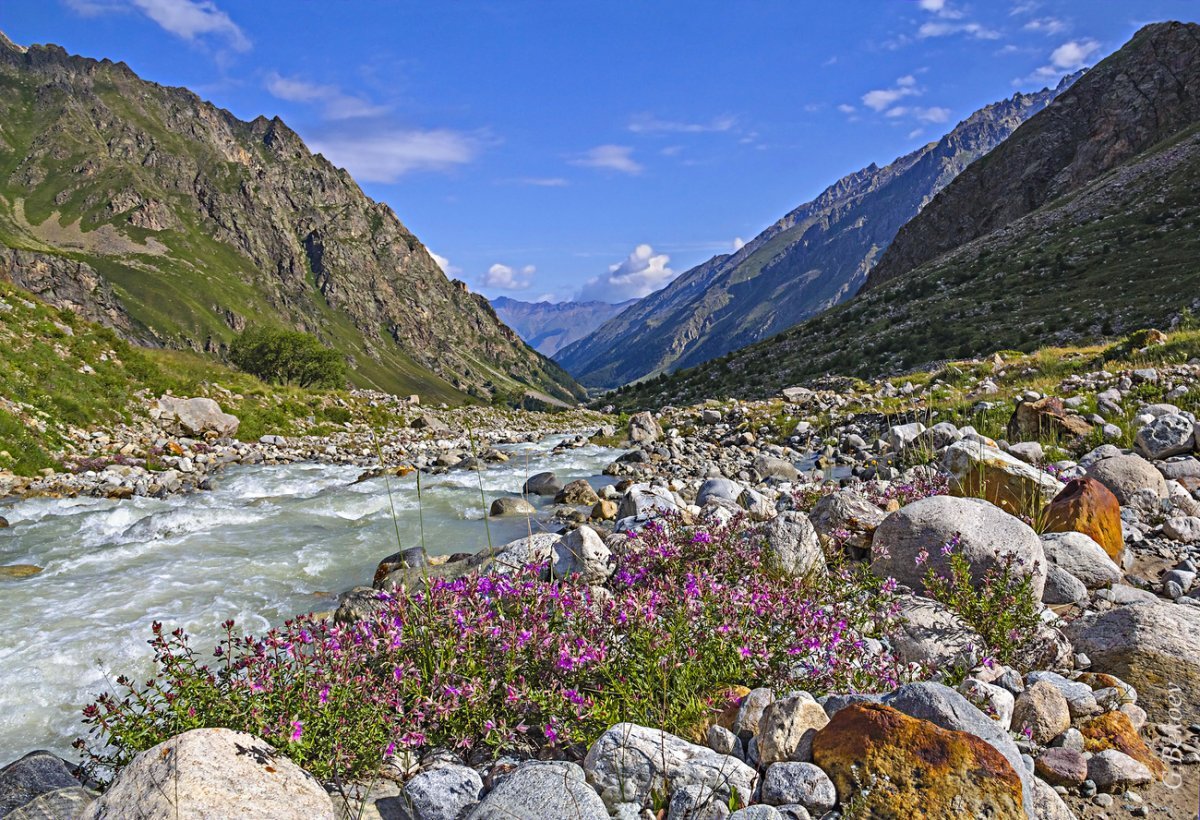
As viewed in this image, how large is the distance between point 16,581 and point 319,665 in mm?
11173

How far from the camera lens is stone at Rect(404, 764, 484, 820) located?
134 inches

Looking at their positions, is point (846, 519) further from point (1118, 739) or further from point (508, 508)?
point (508, 508)

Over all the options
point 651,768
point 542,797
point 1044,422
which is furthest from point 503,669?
point 1044,422

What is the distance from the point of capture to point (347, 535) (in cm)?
1437

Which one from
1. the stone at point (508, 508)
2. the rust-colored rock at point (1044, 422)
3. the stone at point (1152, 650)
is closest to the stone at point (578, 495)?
the stone at point (508, 508)

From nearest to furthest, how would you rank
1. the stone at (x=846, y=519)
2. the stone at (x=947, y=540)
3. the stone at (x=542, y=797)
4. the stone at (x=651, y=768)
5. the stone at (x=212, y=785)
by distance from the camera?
the stone at (x=212, y=785), the stone at (x=542, y=797), the stone at (x=651, y=768), the stone at (x=947, y=540), the stone at (x=846, y=519)

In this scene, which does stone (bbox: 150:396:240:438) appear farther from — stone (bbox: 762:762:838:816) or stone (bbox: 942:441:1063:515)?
stone (bbox: 762:762:838:816)

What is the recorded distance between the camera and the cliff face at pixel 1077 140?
70.7 meters

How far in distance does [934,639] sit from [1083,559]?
292 cm

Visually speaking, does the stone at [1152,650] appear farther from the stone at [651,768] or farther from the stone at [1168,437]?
the stone at [1168,437]

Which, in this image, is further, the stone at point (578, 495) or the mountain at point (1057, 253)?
the mountain at point (1057, 253)

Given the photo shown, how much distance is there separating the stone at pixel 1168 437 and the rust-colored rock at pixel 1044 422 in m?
1.44

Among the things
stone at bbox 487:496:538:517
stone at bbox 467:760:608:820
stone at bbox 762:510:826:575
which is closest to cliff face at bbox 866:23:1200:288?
stone at bbox 487:496:538:517

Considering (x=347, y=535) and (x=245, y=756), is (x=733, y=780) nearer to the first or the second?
(x=245, y=756)
